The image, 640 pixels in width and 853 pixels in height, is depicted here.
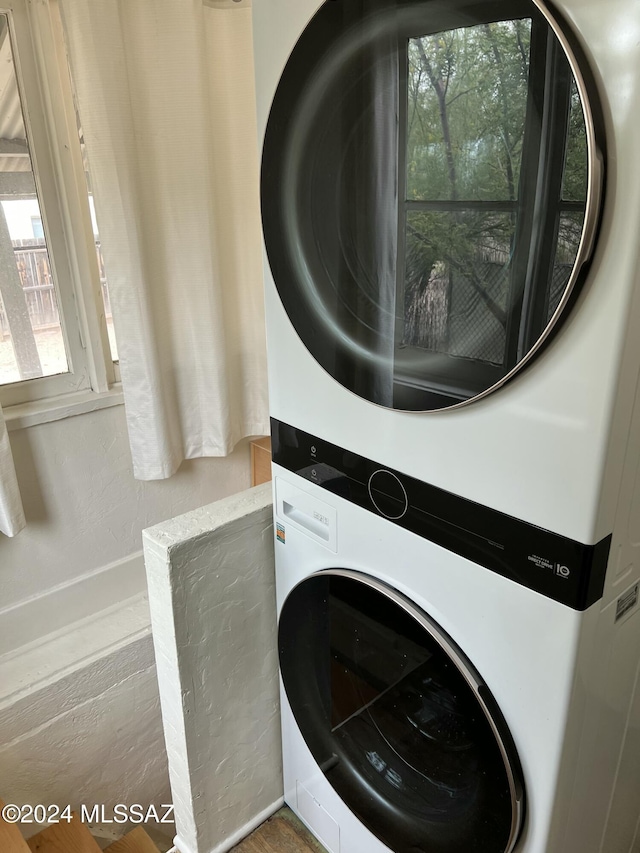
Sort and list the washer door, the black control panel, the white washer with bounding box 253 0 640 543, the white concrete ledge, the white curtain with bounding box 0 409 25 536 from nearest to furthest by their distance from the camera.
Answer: the white washer with bounding box 253 0 640 543 → the black control panel → the washer door → the white concrete ledge → the white curtain with bounding box 0 409 25 536

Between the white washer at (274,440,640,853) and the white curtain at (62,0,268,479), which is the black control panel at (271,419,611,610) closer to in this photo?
the white washer at (274,440,640,853)

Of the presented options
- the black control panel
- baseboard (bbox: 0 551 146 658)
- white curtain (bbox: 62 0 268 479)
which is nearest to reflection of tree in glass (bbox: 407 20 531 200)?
the black control panel

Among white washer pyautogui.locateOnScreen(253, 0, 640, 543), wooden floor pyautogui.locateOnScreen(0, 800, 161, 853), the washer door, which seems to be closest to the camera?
white washer pyautogui.locateOnScreen(253, 0, 640, 543)

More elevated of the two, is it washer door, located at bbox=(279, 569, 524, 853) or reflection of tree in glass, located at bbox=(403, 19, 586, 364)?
reflection of tree in glass, located at bbox=(403, 19, 586, 364)

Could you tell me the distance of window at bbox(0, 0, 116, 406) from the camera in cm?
146

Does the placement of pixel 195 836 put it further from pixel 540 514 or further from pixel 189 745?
pixel 540 514

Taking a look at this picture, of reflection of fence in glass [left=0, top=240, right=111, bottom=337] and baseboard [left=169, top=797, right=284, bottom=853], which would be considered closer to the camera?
baseboard [left=169, top=797, right=284, bottom=853]

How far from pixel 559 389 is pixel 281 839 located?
122 cm

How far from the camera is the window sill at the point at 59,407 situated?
1.56 metres

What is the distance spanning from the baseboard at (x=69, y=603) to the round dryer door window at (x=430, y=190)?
1.18 m

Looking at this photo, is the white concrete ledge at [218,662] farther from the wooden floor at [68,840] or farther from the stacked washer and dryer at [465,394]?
the wooden floor at [68,840]

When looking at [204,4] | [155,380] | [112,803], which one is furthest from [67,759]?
[204,4]

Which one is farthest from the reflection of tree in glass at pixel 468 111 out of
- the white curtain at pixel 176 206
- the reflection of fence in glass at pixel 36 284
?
the reflection of fence in glass at pixel 36 284

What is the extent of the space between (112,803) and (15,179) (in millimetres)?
1626
